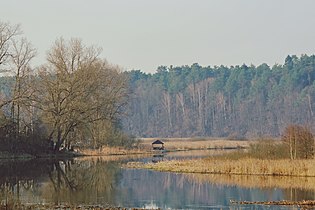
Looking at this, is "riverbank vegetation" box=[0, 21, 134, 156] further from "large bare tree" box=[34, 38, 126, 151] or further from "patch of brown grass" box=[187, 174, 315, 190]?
"patch of brown grass" box=[187, 174, 315, 190]

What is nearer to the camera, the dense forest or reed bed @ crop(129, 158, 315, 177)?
reed bed @ crop(129, 158, 315, 177)

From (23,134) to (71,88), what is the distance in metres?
6.25

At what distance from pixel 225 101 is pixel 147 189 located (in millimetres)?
97244

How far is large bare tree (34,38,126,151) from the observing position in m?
54.7

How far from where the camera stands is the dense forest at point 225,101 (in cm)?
11081

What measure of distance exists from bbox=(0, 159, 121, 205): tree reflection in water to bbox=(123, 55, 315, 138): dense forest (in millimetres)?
70846

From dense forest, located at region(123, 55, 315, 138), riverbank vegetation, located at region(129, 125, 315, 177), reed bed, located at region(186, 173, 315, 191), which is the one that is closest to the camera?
reed bed, located at region(186, 173, 315, 191)

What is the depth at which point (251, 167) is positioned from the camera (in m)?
33.7

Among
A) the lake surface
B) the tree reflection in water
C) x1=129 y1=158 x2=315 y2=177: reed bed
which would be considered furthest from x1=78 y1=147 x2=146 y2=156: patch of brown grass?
the lake surface

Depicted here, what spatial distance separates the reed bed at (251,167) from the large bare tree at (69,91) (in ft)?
62.0

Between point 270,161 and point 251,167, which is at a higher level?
point 270,161

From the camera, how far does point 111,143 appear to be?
206 feet

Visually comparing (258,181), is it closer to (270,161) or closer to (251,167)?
(251,167)

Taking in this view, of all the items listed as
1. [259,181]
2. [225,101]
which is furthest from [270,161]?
[225,101]
